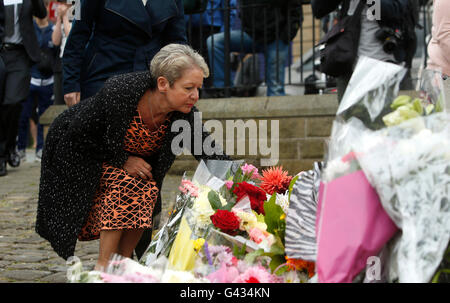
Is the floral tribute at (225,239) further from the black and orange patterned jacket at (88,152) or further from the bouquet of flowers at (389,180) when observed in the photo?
the black and orange patterned jacket at (88,152)

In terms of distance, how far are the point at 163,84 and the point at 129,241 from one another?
2.70ft

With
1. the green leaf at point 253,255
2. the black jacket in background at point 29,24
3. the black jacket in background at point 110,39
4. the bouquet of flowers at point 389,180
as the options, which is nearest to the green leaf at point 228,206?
the green leaf at point 253,255

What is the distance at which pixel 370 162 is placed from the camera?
1437 mm

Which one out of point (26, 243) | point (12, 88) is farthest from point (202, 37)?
point (26, 243)

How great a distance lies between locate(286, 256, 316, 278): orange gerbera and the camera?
1.76 m

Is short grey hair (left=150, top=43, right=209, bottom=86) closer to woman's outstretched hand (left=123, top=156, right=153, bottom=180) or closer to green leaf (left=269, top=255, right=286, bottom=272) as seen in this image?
woman's outstretched hand (left=123, top=156, right=153, bottom=180)

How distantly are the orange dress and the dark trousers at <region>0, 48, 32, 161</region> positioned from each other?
3.83 m

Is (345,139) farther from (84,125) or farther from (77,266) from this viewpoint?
(84,125)

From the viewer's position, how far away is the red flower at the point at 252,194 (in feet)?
7.59

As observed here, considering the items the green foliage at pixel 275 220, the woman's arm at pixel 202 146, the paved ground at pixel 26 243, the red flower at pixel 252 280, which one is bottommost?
the paved ground at pixel 26 243

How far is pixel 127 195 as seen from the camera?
293cm

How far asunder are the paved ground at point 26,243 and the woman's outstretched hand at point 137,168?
0.23m

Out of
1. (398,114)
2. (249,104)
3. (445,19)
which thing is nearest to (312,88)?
(249,104)

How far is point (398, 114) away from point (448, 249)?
14.4 inches
